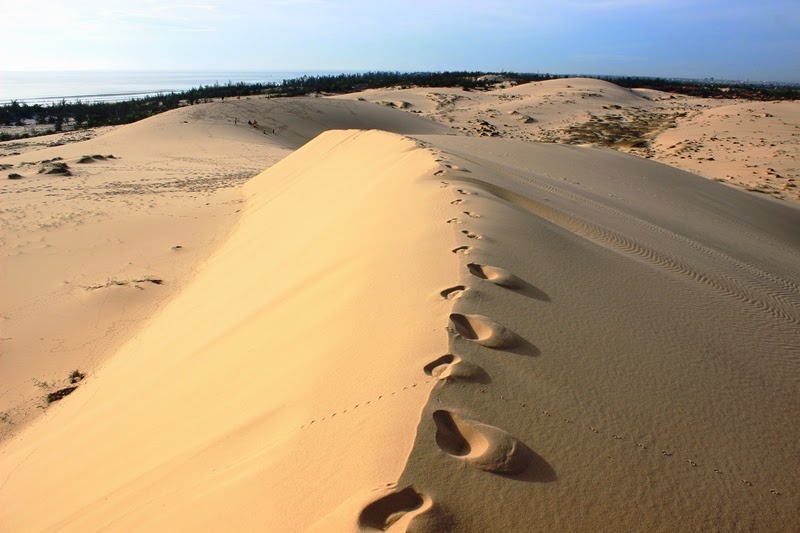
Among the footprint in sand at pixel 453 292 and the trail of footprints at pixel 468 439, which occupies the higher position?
the footprint in sand at pixel 453 292

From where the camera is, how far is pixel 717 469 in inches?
68.6

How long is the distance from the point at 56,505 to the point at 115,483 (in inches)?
16.7

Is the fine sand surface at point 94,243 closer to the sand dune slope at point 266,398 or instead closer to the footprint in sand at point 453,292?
the sand dune slope at point 266,398

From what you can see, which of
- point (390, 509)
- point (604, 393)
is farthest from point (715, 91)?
point (390, 509)

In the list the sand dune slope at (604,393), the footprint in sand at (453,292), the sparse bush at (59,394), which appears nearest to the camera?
the sand dune slope at (604,393)

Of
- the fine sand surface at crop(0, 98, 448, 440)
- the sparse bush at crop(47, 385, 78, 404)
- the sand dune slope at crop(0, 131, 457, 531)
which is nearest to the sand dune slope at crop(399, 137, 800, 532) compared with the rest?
the sand dune slope at crop(0, 131, 457, 531)

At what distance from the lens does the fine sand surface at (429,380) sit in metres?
1.60

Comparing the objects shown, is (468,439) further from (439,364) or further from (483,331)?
(483,331)

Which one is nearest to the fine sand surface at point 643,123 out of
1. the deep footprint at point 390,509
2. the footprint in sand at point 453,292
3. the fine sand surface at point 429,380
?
the fine sand surface at point 429,380

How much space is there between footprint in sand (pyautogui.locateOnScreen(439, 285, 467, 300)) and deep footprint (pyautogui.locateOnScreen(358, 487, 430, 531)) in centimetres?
130

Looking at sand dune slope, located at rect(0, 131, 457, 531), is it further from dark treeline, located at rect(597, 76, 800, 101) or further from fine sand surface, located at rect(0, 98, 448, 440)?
dark treeline, located at rect(597, 76, 800, 101)

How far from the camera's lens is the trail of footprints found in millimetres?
1465

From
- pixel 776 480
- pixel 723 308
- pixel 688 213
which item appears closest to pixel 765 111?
pixel 688 213

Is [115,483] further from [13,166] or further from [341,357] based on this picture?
[13,166]
